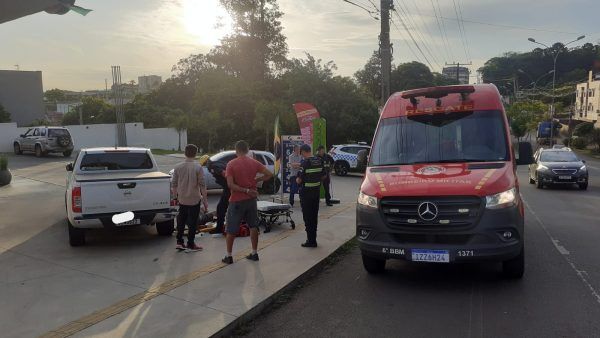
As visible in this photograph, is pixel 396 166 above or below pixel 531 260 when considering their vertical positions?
above

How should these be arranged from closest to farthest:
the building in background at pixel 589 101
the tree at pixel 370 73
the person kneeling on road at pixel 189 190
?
the person kneeling on road at pixel 189 190 → the building in background at pixel 589 101 → the tree at pixel 370 73

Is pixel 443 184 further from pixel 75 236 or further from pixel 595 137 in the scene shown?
pixel 595 137

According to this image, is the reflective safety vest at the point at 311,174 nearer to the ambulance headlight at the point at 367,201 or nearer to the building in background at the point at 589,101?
the ambulance headlight at the point at 367,201

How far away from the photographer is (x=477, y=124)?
6953 mm

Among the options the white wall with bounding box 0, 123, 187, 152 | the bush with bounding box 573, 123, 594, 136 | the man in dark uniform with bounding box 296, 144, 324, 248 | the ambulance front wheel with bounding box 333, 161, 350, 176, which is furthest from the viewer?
the bush with bounding box 573, 123, 594, 136

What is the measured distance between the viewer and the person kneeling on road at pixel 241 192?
23.3ft

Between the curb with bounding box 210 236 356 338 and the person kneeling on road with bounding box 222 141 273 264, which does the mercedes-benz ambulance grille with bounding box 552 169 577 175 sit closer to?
the curb with bounding box 210 236 356 338

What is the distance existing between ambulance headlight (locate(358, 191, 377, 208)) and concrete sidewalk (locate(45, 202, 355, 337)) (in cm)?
134

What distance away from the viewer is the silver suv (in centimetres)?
2822

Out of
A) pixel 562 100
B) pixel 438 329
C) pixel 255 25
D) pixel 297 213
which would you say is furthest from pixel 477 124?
pixel 562 100

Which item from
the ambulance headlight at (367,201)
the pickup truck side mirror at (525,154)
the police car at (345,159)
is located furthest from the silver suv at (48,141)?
the pickup truck side mirror at (525,154)

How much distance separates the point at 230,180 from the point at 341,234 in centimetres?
326

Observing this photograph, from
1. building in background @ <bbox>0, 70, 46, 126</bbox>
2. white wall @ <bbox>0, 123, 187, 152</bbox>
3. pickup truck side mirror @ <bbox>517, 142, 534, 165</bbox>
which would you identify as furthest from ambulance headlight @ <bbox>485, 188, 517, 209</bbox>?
building in background @ <bbox>0, 70, 46, 126</bbox>

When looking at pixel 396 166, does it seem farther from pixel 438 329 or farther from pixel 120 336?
pixel 120 336
